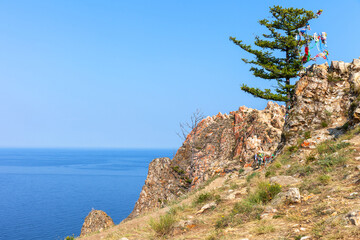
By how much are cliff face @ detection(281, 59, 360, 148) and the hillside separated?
0.17 feet

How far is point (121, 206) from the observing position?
99.1 meters

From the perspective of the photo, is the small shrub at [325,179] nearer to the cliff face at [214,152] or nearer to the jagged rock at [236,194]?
the jagged rock at [236,194]

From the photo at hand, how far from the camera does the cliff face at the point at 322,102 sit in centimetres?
1539

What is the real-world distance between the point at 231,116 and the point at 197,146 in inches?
247

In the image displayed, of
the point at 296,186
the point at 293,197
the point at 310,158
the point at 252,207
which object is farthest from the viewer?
the point at 310,158

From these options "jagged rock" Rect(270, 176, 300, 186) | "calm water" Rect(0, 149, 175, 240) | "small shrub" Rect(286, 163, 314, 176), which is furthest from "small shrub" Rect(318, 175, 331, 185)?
A: "calm water" Rect(0, 149, 175, 240)

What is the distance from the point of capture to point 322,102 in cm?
1677

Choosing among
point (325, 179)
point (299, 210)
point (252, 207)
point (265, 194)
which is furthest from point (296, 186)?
point (299, 210)

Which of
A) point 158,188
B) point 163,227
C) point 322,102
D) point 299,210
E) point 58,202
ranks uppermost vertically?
point 322,102

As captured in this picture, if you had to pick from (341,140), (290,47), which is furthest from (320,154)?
(290,47)

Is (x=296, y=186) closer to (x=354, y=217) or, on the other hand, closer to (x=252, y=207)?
(x=252, y=207)

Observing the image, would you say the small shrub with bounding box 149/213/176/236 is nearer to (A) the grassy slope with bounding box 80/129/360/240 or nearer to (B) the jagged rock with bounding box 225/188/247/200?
(A) the grassy slope with bounding box 80/129/360/240

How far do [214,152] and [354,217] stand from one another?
29.0m

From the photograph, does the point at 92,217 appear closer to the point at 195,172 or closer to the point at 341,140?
the point at 195,172
